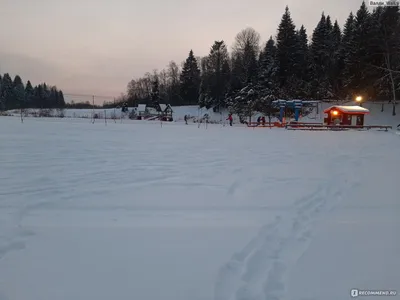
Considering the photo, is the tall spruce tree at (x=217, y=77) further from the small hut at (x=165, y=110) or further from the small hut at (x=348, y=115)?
the small hut at (x=348, y=115)

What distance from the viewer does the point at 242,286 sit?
2.73 metres

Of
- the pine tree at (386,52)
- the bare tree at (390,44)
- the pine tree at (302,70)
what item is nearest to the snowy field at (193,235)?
the bare tree at (390,44)

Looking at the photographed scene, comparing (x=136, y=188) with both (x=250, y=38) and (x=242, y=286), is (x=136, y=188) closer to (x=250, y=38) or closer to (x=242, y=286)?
(x=242, y=286)

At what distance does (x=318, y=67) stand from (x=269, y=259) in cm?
5826

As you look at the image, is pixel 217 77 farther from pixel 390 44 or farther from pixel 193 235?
pixel 193 235

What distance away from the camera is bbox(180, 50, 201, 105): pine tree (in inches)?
3280

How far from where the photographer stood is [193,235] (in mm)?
3811

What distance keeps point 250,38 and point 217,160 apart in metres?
75.5

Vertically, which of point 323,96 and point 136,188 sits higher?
point 323,96

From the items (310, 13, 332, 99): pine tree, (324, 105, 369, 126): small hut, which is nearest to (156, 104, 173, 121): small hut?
(310, 13, 332, 99): pine tree

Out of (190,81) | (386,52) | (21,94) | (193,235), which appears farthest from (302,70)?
(21,94)

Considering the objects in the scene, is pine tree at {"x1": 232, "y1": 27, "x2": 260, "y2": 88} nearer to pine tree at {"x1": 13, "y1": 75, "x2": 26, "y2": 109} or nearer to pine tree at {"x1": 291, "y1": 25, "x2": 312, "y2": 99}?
pine tree at {"x1": 291, "y1": 25, "x2": 312, "y2": 99}

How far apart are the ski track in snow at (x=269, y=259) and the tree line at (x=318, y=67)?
44.7 m

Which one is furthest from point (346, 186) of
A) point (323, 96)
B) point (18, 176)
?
point (323, 96)
